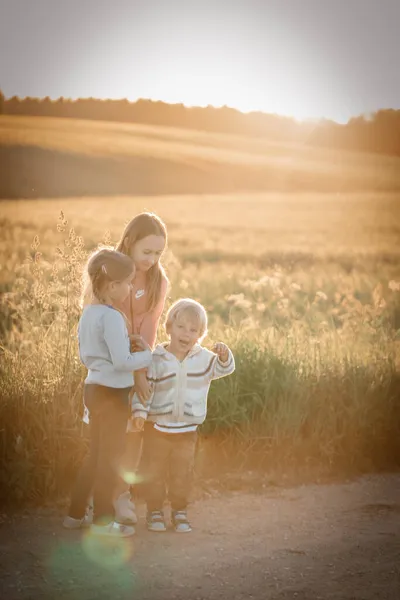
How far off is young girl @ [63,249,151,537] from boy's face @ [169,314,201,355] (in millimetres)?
146

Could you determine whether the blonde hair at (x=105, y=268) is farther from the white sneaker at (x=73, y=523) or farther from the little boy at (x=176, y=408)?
the white sneaker at (x=73, y=523)

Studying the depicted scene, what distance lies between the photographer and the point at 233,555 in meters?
3.86

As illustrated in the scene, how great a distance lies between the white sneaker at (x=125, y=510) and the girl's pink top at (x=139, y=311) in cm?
71

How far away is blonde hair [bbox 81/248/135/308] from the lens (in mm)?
3908

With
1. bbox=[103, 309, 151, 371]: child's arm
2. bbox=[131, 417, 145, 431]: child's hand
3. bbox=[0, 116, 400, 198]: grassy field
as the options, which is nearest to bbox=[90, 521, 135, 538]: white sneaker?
bbox=[131, 417, 145, 431]: child's hand

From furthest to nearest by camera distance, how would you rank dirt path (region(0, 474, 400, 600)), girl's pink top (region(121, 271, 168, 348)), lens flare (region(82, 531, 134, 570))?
girl's pink top (region(121, 271, 168, 348)), lens flare (region(82, 531, 134, 570)), dirt path (region(0, 474, 400, 600))

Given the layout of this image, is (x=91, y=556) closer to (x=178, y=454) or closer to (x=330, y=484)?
(x=178, y=454)

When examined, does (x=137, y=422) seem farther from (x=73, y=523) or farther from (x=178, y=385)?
(x=73, y=523)

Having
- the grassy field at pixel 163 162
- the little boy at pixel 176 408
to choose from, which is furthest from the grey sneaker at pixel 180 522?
the grassy field at pixel 163 162

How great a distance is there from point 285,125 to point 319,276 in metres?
14.3

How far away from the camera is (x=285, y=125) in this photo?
72.8ft

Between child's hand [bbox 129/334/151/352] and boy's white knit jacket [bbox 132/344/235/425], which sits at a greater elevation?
child's hand [bbox 129/334/151/352]

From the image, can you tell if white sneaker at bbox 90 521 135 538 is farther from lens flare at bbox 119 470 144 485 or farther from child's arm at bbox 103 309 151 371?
child's arm at bbox 103 309 151 371

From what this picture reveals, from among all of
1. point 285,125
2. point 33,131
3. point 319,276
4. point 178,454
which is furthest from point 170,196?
point 178,454
